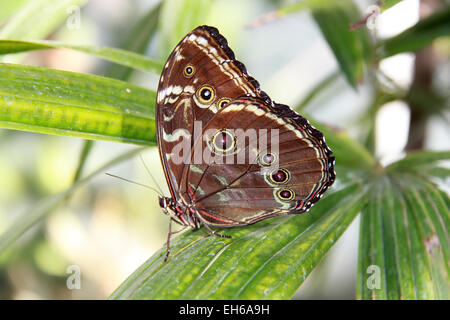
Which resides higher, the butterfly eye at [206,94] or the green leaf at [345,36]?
the green leaf at [345,36]

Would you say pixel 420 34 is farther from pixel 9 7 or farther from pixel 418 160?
pixel 9 7

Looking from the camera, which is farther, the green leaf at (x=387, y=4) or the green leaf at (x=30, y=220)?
the green leaf at (x=30, y=220)

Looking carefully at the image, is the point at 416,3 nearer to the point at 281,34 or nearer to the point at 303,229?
the point at 303,229

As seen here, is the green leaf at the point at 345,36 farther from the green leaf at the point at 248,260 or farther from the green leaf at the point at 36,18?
the green leaf at the point at 36,18

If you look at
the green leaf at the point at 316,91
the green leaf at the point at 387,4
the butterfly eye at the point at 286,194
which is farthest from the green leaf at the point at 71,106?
the green leaf at the point at 316,91

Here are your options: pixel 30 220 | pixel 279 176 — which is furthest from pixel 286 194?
pixel 30 220

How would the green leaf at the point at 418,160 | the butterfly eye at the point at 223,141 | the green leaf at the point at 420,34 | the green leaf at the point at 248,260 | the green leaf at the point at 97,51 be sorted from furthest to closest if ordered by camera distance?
the green leaf at the point at 420,34 → the green leaf at the point at 418,160 → the butterfly eye at the point at 223,141 → the green leaf at the point at 97,51 → the green leaf at the point at 248,260

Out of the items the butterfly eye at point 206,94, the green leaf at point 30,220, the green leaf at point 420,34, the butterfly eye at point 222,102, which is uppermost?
the green leaf at point 420,34
